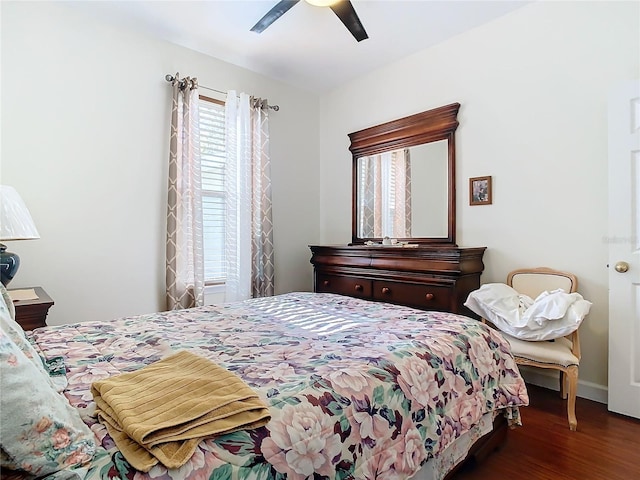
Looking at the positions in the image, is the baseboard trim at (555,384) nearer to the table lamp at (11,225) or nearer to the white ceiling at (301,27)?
the white ceiling at (301,27)

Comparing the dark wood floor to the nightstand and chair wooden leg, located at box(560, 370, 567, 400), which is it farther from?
the nightstand

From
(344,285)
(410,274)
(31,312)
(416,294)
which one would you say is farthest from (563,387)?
(31,312)

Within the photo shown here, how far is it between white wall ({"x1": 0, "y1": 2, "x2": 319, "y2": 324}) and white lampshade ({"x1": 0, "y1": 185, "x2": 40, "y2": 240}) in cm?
57

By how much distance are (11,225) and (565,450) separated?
3.16 meters

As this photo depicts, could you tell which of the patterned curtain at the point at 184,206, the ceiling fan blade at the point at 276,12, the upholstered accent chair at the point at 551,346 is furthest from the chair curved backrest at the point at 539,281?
the patterned curtain at the point at 184,206

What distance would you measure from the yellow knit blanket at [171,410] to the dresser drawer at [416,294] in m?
2.10

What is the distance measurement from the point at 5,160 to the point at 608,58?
4103 millimetres

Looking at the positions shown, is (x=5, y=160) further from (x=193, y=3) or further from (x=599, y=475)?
(x=599, y=475)

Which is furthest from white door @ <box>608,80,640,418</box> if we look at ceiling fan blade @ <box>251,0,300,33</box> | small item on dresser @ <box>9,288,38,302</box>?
small item on dresser @ <box>9,288,38,302</box>

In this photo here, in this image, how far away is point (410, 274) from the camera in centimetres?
292

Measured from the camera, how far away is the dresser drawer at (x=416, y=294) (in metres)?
2.72

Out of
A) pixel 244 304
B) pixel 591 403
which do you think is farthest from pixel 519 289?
pixel 244 304

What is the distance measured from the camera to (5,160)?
239cm

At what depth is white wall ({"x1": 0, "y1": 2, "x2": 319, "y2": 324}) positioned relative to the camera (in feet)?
8.07
